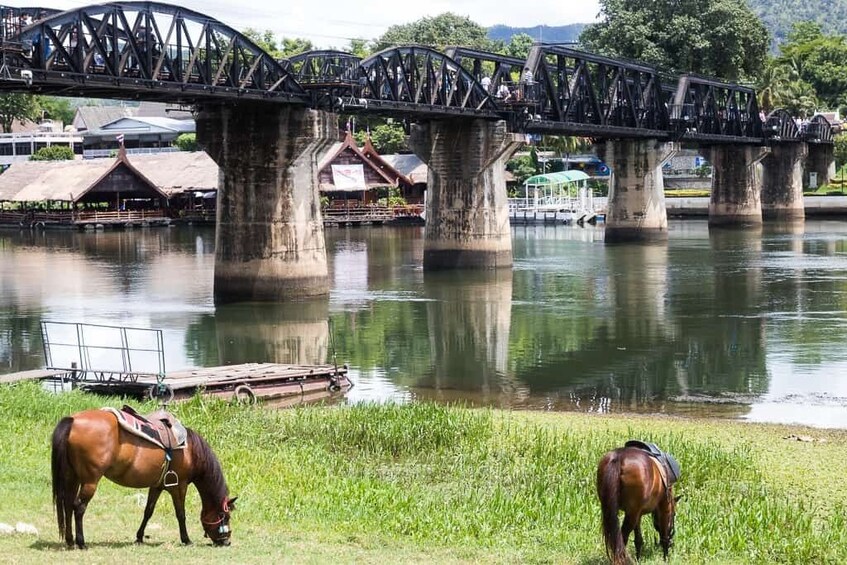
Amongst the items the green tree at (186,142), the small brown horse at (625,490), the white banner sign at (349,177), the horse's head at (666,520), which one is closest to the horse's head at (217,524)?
the small brown horse at (625,490)

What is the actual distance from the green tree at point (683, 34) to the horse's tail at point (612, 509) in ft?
432

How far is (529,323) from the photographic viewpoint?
56.1m

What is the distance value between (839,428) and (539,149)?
5609 inches

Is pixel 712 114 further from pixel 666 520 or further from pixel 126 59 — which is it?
pixel 666 520

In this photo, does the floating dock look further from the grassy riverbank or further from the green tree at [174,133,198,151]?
the green tree at [174,133,198,151]

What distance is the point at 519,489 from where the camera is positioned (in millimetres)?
23234

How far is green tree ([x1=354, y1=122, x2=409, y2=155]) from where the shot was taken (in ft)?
513

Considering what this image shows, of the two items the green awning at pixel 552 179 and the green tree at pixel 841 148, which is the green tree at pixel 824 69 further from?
the green awning at pixel 552 179

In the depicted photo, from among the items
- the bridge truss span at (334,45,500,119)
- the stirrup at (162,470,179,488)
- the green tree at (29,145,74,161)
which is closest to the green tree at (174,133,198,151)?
the green tree at (29,145,74,161)

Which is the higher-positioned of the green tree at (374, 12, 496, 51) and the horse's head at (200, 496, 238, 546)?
the green tree at (374, 12, 496, 51)

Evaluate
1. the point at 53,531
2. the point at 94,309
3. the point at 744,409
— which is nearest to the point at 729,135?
the point at 94,309

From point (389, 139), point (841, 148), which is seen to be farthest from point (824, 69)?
point (389, 139)

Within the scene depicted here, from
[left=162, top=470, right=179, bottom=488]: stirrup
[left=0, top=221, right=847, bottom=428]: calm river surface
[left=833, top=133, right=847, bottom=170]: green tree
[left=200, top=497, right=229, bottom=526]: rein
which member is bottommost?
[left=0, top=221, right=847, bottom=428]: calm river surface

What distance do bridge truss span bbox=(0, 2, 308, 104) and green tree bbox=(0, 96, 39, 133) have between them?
13332 cm
